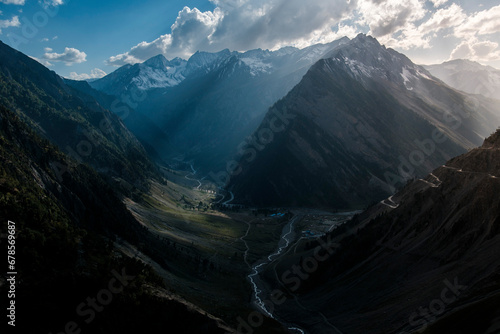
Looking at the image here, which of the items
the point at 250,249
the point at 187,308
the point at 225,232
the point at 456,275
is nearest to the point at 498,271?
the point at 456,275

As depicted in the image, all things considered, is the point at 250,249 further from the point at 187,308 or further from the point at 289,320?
the point at 187,308

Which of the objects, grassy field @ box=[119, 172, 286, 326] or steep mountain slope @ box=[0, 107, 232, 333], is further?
grassy field @ box=[119, 172, 286, 326]

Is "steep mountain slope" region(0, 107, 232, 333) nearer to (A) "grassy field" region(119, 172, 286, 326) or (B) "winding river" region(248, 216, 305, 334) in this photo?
(A) "grassy field" region(119, 172, 286, 326)

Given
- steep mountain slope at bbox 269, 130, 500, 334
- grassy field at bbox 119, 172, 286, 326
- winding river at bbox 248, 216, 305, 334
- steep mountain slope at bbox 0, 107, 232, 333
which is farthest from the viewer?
winding river at bbox 248, 216, 305, 334

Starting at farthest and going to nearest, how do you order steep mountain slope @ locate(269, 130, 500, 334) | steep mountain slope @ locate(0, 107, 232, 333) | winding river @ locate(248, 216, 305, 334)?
winding river @ locate(248, 216, 305, 334)
steep mountain slope @ locate(269, 130, 500, 334)
steep mountain slope @ locate(0, 107, 232, 333)

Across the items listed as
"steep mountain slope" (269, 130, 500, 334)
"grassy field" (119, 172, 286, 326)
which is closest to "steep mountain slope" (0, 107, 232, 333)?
"grassy field" (119, 172, 286, 326)

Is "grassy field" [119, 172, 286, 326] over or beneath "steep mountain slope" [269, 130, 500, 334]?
over

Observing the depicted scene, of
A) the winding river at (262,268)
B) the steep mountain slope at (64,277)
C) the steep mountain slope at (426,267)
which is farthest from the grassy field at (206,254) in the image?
the steep mountain slope at (426,267)

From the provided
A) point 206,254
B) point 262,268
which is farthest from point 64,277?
point 262,268
